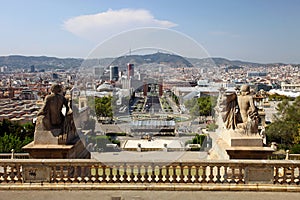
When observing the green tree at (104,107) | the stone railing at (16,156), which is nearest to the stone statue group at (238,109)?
the green tree at (104,107)

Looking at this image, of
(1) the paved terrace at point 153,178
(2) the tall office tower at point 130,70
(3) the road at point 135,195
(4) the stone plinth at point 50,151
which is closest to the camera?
(3) the road at point 135,195

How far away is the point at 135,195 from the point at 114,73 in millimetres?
3034

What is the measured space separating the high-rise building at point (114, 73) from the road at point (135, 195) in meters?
2.85

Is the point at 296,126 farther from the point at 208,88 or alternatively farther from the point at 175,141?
the point at 208,88

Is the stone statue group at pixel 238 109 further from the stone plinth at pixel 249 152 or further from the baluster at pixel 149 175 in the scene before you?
the baluster at pixel 149 175

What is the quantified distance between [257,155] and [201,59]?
2.41m

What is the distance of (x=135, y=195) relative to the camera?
6.08 meters

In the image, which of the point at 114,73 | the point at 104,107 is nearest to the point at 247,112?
the point at 114,73

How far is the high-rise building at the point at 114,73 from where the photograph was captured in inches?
303

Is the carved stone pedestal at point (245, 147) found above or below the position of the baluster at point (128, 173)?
above

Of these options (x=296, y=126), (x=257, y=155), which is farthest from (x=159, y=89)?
(x=296, y=126)

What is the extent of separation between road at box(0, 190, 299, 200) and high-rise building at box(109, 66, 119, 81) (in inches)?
112

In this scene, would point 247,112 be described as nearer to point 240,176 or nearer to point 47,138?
point 240,176

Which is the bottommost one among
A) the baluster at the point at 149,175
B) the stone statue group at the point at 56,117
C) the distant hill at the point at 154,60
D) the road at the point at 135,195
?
the road at the point at 135,195
